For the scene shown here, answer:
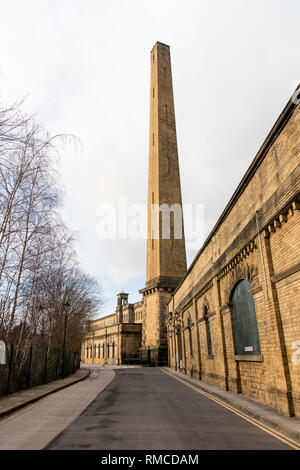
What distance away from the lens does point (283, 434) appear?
6.76 metres

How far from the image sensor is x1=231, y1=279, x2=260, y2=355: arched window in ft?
37.0

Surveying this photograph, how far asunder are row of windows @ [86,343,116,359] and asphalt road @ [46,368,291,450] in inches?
1770

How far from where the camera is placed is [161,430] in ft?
23.2

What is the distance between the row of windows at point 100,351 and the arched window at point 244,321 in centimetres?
4278

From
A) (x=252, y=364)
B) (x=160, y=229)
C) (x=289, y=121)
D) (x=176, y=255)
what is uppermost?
(x=160, y=229)

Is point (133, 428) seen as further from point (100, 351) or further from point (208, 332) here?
point (100, 351)

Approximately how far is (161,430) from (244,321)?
6.12 m

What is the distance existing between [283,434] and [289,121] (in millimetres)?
7082

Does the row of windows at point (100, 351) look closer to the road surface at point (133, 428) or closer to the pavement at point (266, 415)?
the pavement at point (266, 415)

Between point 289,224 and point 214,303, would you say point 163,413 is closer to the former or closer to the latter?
point 289,224

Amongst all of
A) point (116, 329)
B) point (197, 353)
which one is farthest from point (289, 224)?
point (116, 329)

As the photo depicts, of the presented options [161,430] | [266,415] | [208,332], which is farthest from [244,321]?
[208,332]

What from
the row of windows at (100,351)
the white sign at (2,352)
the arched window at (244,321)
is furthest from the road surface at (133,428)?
the row of windows at (100,351)

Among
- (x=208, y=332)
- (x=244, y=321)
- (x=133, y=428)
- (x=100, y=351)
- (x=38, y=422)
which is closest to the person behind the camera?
(x=133, y=428)
